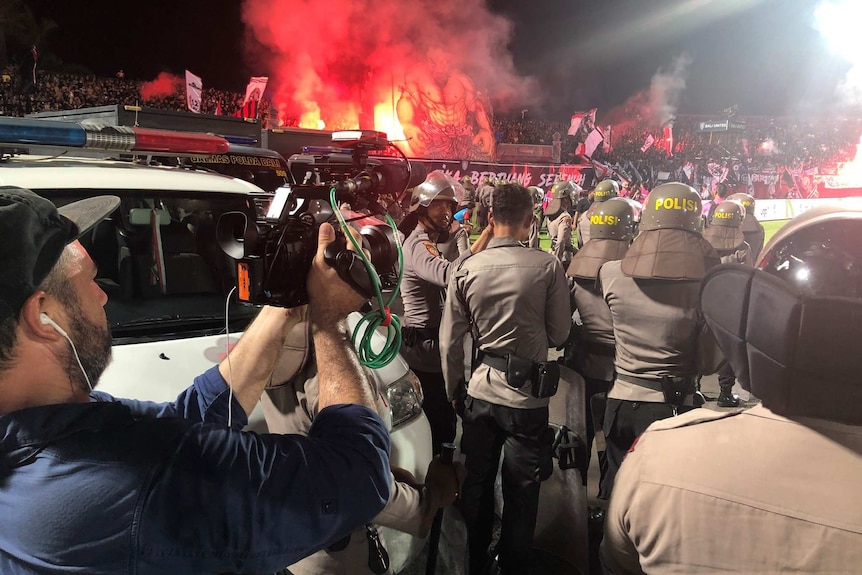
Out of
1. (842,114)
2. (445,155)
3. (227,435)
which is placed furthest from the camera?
(842,114)

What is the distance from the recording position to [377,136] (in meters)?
Answer: 1.67

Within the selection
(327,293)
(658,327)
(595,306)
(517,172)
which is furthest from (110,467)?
(517,172)

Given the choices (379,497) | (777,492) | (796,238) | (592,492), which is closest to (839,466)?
(777,492)

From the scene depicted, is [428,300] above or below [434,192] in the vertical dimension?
below

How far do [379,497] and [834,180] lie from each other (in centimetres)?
3383

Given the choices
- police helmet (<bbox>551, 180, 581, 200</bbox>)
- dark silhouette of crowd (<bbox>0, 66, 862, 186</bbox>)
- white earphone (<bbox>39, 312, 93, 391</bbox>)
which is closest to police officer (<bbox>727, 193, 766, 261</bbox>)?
police helmet (<bbox>551, 180, 581, 200</bbox>)

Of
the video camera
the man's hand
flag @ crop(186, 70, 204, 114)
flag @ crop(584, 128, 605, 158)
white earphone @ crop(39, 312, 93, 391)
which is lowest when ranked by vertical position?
white earphone @ crop(39, 312, 93, 391)

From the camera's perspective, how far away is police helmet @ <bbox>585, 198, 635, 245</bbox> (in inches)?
173

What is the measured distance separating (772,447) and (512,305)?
1942mm

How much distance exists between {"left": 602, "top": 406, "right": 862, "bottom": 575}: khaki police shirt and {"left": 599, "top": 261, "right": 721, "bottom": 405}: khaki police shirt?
1917 millimetres

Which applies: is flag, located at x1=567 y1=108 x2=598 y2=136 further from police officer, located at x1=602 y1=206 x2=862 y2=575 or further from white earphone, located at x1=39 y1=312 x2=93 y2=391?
white earphone, located at x1=39 y1=312 x2=93 y2=391

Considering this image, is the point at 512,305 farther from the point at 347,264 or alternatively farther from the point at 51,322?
the point at 51,322

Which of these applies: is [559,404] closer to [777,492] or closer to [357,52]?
[777,492]

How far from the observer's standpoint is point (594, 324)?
3943 millimetres
